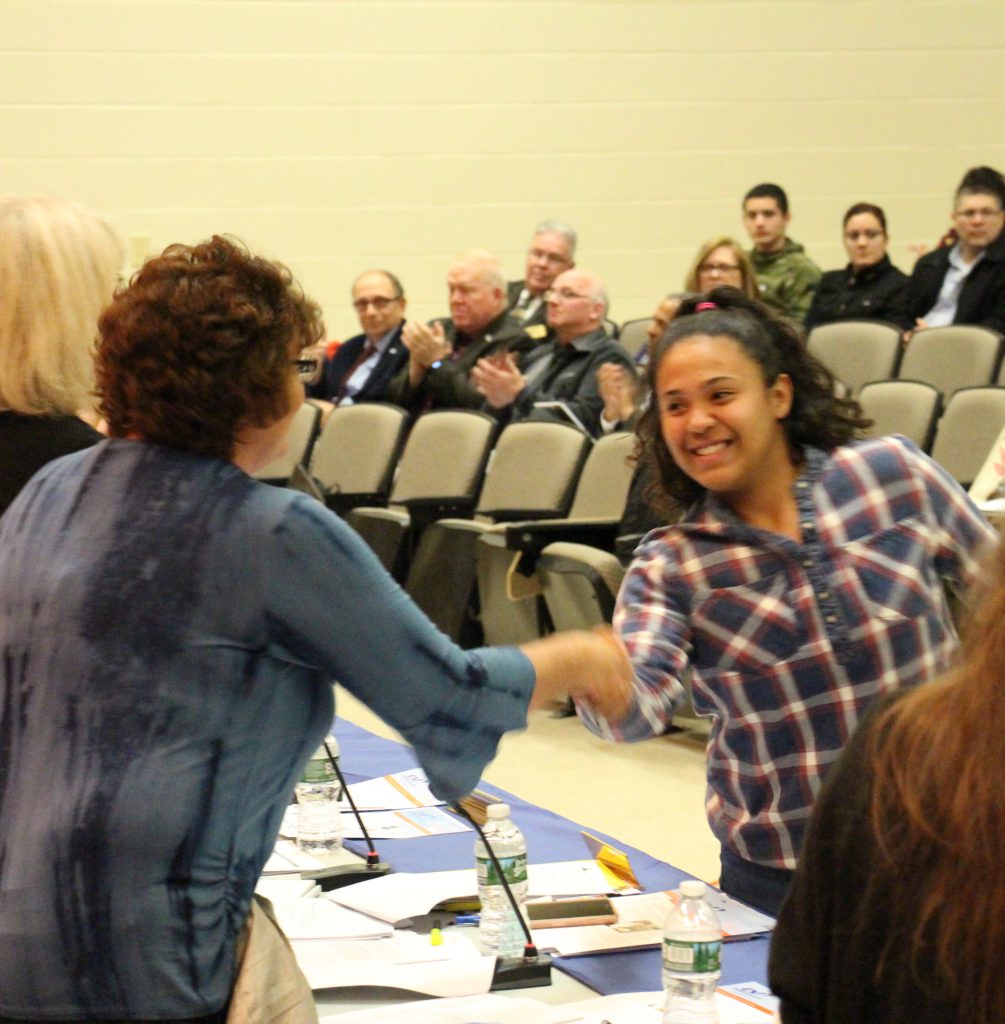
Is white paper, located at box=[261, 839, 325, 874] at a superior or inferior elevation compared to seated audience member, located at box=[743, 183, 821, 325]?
inferior

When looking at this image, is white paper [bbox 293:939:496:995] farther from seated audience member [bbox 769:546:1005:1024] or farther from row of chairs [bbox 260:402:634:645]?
row of chairs [bbox 260:402:634:645]

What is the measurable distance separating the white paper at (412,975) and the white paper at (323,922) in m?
0.10

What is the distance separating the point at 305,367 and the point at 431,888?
0.94m

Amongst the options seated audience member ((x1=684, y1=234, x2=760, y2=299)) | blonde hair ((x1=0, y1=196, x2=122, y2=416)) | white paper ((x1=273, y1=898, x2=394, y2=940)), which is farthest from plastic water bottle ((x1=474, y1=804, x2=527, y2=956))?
seated audience member ((x1=684, y1=234, x2=760, y2=299))

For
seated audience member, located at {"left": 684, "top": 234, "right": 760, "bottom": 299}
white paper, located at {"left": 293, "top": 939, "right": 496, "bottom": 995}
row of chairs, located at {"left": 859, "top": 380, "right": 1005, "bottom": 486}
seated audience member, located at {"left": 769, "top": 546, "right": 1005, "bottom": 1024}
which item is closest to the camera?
seated audience member, located at {"left": 769, "top": 546, "right": 1005, "bottom": 1024}

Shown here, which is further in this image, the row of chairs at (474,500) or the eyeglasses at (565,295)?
the eyeglasses at (565,295)

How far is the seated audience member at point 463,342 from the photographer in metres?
7.13

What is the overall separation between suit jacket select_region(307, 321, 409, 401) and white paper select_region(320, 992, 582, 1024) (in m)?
5.81

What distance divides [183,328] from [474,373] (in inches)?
212

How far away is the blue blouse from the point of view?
1.34m

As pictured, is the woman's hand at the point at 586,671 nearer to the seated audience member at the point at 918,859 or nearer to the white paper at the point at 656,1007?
the white paper at the point at 656,1007

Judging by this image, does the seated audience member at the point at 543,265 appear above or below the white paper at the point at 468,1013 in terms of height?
above

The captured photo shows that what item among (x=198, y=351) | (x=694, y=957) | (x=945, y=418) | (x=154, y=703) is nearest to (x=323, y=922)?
(x=694, y=957)

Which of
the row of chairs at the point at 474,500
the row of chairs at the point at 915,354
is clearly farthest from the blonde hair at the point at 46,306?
the row of chairs at the point at 915,354
